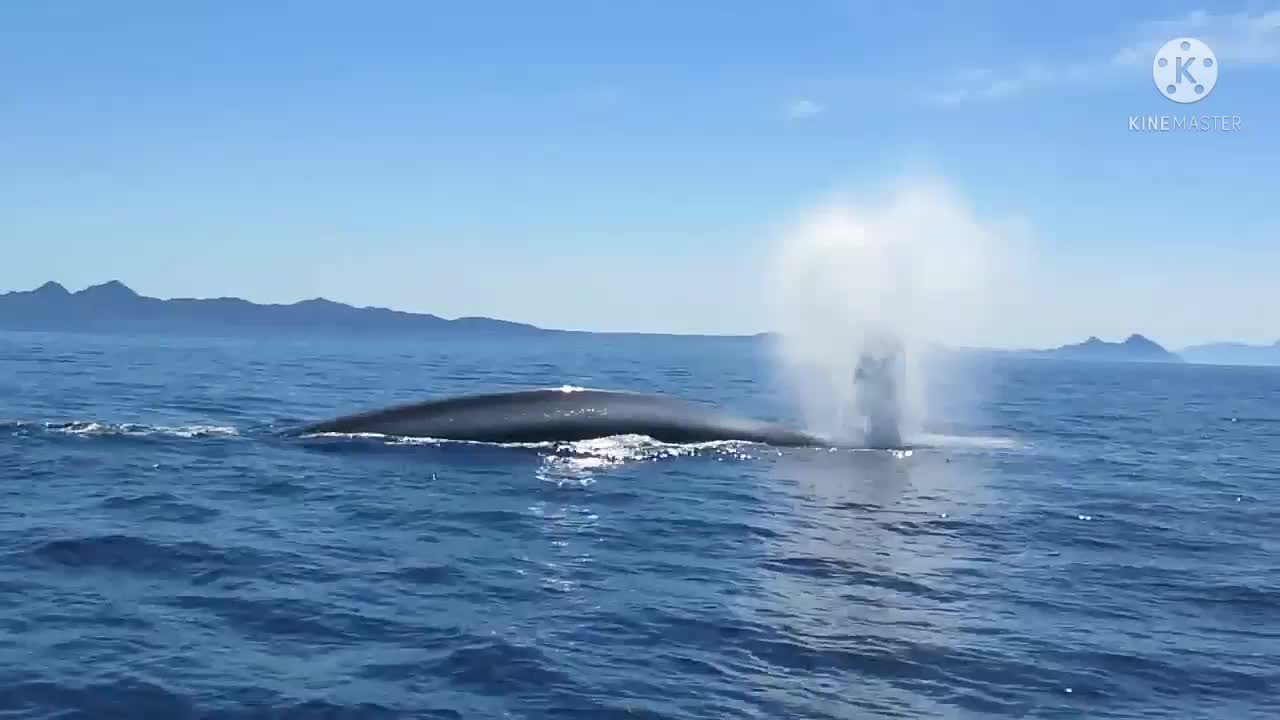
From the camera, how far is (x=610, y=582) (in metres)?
14.1

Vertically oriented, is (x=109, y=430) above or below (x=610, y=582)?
above

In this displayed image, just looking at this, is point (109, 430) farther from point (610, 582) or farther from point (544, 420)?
point (610, 582)

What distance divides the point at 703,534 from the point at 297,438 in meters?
13.5

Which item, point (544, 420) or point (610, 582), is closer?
point (610, 582)

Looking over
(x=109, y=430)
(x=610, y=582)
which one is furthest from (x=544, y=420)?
(x=610, y=582)

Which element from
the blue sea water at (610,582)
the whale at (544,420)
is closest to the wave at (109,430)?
the blue sea water at (610,582)

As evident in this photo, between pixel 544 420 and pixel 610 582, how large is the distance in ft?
41.5

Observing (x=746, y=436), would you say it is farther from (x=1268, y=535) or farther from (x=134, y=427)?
(x=134, y=427)

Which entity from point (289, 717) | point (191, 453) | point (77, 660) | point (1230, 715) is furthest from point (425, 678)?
point (191, 453)

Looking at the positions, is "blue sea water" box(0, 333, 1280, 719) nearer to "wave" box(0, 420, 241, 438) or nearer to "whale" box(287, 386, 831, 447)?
"wave" box(0, 420, 241, 438)

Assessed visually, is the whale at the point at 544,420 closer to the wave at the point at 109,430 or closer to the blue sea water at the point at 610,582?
the blue sea water at the point at 610,582

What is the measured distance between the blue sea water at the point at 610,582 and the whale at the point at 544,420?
792 millimetres

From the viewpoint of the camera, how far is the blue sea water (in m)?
9.99

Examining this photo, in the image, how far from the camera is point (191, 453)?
24547 mm
